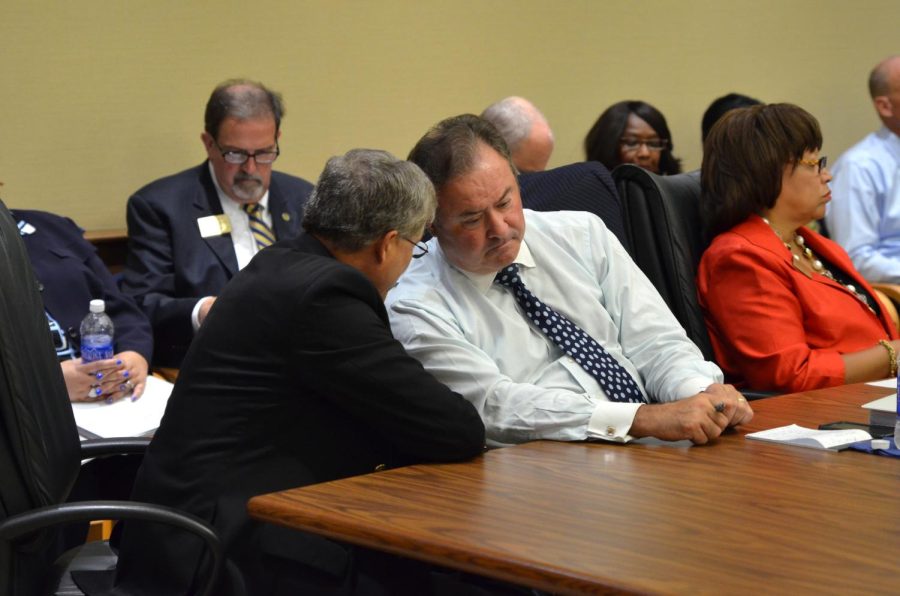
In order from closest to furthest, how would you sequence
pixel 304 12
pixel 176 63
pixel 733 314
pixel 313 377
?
1. pixel 313 377
2. pixel 733 314
3. pixel 176 63
4. pixel 304 12

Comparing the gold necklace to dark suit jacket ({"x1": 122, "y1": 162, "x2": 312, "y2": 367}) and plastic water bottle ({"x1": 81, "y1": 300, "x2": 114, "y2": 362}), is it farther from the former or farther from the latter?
plastic water bottle ({"x1": 81, "y1": 300, "x2": 114, "y2": 362})

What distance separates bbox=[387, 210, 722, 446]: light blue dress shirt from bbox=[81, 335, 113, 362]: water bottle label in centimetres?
110

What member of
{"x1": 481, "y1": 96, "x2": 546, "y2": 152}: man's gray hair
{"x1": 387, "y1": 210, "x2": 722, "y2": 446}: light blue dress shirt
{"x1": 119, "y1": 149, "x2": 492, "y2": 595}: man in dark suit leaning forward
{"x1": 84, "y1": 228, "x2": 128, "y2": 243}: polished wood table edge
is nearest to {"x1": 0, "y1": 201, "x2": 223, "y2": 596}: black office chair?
{"x1": 119, "y1": 149, "x2": 492, "y2": 595}: man in dark suit leaning forward

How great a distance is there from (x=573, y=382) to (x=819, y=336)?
0.91m

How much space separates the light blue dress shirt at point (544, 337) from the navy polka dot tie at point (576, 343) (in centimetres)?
2

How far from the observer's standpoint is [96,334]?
10.8 feet

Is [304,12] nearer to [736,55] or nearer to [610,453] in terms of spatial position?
[736,55]

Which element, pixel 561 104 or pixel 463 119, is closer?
pixel 463 119

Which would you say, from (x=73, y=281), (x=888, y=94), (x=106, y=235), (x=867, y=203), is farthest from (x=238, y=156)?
(x=888, y=94)

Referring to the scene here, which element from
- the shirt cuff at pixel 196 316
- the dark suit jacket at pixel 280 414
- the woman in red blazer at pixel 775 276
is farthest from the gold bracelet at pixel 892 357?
the shirt cuff at pixel 196 316

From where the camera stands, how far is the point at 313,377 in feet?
6.44

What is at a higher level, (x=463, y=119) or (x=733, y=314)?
(x=463, y=119)

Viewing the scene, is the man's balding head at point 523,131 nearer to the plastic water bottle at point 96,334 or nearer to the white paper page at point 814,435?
the plastic water bottle at point 96,334

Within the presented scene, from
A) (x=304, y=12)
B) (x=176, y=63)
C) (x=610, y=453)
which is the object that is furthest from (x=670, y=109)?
(x=610, y=453)
